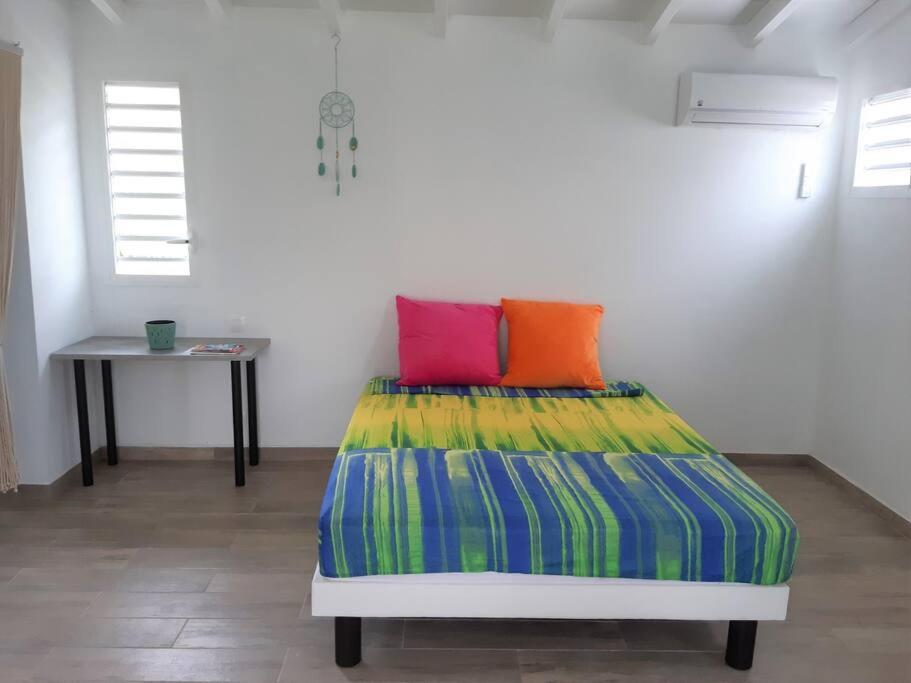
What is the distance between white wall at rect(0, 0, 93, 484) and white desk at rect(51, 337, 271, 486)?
3.9 inches

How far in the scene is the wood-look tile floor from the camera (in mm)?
2223

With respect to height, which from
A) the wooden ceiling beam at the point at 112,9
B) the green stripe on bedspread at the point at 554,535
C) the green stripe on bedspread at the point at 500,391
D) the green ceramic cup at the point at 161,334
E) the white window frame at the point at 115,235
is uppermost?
the wooden ceiling beam at the point at 112,9

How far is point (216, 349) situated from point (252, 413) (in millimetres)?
430

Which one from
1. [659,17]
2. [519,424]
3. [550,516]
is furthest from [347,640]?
[659,17]

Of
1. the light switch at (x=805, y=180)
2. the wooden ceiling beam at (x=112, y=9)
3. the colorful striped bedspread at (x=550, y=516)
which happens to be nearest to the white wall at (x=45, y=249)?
the wooden ceiling beam at (x=112, y=9)

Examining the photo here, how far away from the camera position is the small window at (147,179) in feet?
11.7

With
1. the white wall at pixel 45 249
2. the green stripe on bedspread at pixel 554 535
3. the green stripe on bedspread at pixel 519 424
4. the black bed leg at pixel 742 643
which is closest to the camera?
the green stripe on bedspread at pixel 554 535

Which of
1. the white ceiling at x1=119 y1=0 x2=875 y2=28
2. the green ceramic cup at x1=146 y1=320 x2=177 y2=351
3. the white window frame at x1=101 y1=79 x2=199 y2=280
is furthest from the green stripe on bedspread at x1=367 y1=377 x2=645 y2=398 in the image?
the white ceiling at x1=119 y1=0 x2=875 y2=28

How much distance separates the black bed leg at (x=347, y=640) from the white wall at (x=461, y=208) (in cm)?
179

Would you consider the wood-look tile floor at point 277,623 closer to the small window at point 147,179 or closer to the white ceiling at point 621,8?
the small window at point 147,179

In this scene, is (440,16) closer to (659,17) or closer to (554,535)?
(659,17)

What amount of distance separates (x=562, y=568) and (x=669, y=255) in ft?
7.14

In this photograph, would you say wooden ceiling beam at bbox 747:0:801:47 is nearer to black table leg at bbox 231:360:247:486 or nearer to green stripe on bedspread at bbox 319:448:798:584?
green stripe on bedspread at bbox 319:448:798:584

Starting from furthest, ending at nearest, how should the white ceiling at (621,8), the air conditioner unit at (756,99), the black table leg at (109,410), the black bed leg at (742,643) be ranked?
the black table leg at (109,410) < the air conditioner unit at (756,99) < the white ceiling at (621,8) < the black bed leg at (742,643)
